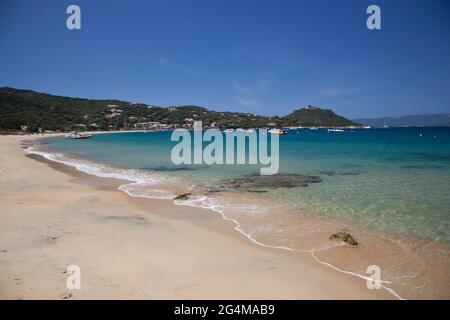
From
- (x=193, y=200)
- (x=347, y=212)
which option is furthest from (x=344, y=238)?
(x=193, y=200)

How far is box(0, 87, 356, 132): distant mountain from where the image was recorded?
103562 mm

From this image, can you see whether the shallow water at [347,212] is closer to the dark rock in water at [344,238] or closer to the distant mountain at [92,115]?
the dark rock in water at [344,238]

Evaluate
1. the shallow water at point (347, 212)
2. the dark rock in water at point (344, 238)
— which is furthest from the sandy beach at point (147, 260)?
the dark rock in water at point (344, 238)

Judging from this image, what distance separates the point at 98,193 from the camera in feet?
44.9

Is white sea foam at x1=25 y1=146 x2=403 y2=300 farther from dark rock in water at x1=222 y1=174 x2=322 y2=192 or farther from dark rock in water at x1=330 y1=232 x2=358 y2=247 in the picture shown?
dark rock in water at x1=222 y1=174 x2=322 y2=192

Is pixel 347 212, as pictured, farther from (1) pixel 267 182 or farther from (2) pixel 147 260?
(2) pixel 147 260

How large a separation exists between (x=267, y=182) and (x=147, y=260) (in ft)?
35.0

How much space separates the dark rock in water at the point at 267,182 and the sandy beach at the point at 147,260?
493 cm

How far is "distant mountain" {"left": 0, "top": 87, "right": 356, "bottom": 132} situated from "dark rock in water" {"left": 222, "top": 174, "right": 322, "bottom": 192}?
3515 inches

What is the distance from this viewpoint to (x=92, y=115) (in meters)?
140

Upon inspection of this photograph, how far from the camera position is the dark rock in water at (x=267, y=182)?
49.6 feet

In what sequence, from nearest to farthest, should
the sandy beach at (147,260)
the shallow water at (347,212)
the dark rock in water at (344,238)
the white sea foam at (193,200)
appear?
the sandy beach at (147,260) < the shallow water at (347,212) < the white sea foam at (193,200) < the dark rock in water at (344,238)
